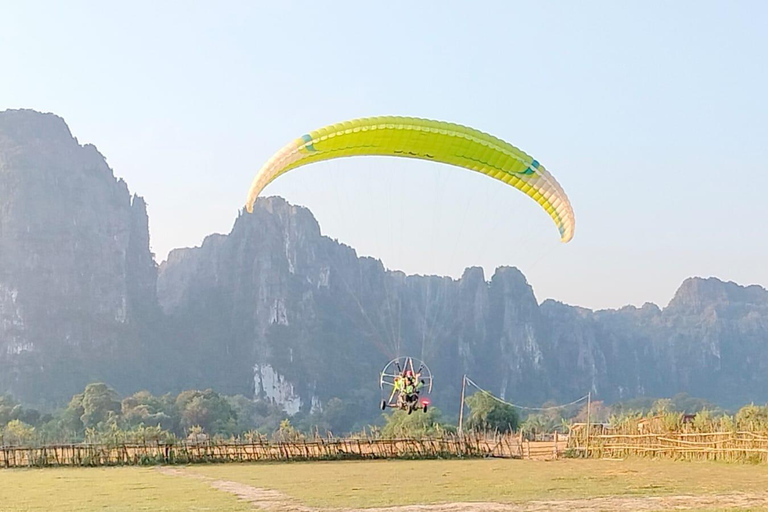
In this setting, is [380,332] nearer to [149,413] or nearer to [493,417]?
[149,413]

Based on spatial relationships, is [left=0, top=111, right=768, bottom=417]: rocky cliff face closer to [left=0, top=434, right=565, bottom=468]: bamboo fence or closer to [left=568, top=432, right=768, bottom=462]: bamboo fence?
[left=0, top=434, right=565, bottom=468]: bamboo fence

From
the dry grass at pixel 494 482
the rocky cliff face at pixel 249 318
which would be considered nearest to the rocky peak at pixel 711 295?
the rocky cliff face at pixel 249 318

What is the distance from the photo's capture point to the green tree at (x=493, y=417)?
124 feet

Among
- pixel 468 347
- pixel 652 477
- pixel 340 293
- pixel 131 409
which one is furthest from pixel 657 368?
pixel 652 477

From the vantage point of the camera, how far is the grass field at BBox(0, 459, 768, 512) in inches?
388

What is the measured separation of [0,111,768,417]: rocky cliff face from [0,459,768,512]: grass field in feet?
199

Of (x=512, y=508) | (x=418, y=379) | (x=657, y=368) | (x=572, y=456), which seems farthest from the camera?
(x=657, y=368)

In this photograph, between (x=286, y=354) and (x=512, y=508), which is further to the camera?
(x=286, y=354)

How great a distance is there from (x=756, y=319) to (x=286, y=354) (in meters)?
63.4

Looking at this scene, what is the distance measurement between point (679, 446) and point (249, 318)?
255 feet

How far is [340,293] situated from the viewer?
319ft

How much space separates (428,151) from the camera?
42.6ft

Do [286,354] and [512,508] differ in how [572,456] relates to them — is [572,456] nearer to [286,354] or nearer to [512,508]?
[512,508]

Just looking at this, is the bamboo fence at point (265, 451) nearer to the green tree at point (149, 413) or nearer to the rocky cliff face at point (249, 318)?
the green tree at point (149, 413)
